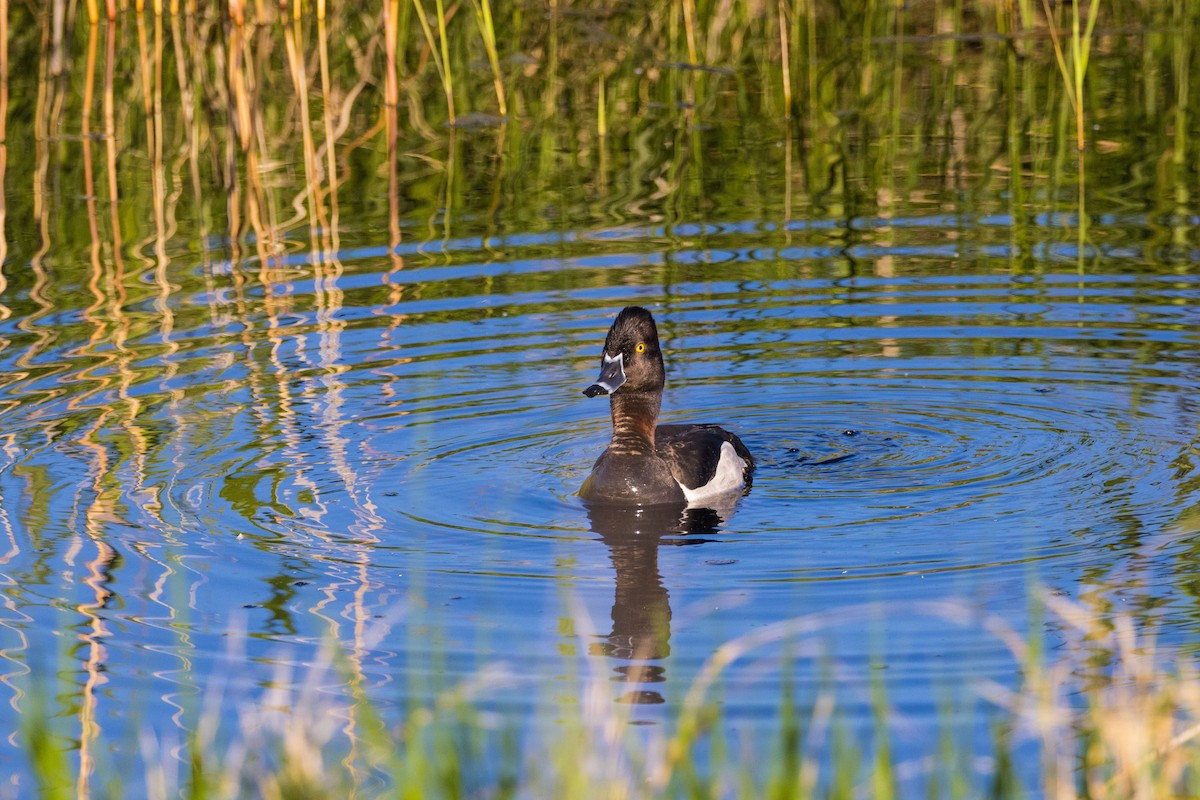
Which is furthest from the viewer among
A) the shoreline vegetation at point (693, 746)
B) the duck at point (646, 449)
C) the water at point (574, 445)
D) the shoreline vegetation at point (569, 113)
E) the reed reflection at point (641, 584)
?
the shoreline vegetation at point (569, 113)

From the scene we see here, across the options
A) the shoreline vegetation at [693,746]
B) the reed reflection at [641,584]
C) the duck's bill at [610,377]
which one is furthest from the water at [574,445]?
the duck's bill at [610,377]

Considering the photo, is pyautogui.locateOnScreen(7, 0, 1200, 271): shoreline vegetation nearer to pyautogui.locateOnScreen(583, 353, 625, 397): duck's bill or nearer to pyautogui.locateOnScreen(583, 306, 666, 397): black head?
pyautogui.locateOnScreen(583, 306, 666, 397): black head

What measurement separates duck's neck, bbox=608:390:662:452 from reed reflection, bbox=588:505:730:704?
385mm

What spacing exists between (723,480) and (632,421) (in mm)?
606

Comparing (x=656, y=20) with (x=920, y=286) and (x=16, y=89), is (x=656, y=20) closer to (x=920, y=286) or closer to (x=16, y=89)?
(x=16, y=89)

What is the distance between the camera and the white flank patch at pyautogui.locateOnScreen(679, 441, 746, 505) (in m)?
9.46

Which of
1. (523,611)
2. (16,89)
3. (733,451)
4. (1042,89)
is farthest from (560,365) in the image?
(16,89)

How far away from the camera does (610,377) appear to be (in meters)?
9.64

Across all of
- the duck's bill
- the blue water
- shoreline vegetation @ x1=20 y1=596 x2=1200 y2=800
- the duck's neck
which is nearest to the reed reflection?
the blue water

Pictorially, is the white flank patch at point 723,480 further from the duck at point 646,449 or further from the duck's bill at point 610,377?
the duck's bill at point 610,377

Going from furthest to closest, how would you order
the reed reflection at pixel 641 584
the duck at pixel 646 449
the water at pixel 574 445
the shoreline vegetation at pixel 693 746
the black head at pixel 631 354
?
the black head at pixel 631 354 → the duck at pixel 646 449 → the water at pixel 574 445 → the reed reflection at pixel 641 584 → the shoreline vegetation at pixel 693 746

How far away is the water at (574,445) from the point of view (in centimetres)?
706

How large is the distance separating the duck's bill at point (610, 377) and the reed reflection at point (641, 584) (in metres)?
0.61

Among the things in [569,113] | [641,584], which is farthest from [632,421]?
[569,113]
